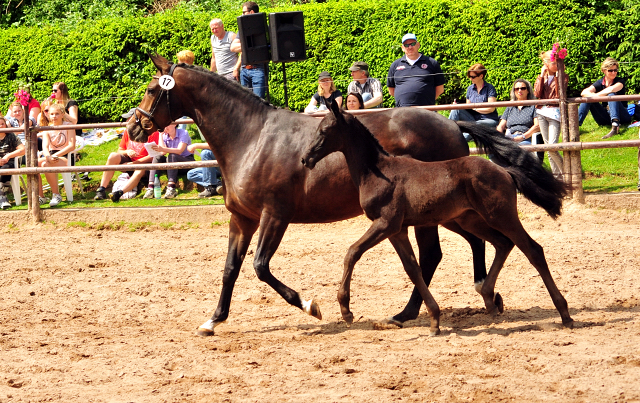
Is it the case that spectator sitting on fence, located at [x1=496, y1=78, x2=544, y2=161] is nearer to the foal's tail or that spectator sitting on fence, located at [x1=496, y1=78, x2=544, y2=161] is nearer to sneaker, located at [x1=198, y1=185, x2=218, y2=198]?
sneaker, located at [x1=198, y1=185, x2=218, y2=198]

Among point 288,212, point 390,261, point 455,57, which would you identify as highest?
point 455,57

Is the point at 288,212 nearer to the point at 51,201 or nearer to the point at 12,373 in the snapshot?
the point at 12,373

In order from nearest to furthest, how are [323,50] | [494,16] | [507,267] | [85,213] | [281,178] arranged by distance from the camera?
1. [281,178]
2. [507,267]
3. [85,213]
4. [494,16]
5. [323,50]

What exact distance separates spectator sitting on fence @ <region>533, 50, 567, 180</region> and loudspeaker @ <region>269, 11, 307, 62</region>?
3.22m

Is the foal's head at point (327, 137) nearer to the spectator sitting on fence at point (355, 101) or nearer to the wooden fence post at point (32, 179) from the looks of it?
the spectator sitting on fence at point (355, 101)

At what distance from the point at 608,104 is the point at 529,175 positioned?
656 centimetres

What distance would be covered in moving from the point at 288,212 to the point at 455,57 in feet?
28.0

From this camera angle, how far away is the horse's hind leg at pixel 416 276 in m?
5.45

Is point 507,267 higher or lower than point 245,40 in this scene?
lower

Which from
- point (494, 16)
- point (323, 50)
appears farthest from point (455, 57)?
point (323, 50)

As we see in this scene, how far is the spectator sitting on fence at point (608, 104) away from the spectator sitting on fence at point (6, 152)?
8170 mm

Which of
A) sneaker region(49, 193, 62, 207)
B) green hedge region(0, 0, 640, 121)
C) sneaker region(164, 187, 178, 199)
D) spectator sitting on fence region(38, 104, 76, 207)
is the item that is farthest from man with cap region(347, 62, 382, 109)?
sneaker region(49, 193, 62, 207)

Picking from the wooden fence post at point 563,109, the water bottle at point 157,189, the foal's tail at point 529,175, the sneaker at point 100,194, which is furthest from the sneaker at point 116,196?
the foal's tail at point 529,175

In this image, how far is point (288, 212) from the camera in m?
5.75
